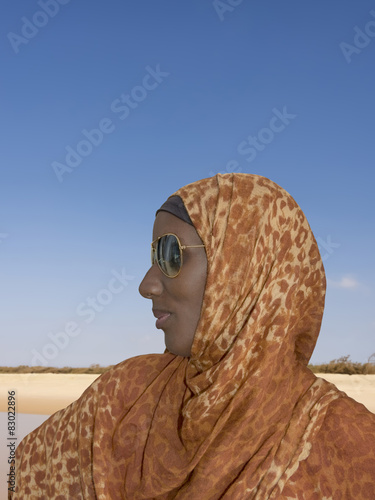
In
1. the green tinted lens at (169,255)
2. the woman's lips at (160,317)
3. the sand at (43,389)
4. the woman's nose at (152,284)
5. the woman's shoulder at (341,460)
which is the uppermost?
the green tinted lens at (169,255)

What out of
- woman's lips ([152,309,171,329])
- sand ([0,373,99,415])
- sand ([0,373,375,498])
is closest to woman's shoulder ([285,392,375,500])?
woman's lips ([152,309,171,329])

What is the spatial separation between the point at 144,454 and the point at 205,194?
1334 mm

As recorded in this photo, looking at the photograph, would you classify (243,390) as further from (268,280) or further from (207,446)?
(268,280)

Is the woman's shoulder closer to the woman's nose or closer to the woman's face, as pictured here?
the woman's face

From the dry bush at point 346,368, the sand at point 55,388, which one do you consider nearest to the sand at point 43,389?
the sand at point 55,388

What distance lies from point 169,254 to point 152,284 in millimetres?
180

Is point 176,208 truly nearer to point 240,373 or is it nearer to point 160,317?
point 160,317

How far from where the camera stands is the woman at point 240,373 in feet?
8.25

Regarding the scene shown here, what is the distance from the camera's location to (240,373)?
8.32 ft

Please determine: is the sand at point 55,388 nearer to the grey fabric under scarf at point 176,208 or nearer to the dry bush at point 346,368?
the dry bush at point 346,368

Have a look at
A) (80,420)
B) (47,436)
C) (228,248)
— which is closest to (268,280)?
(228,248)

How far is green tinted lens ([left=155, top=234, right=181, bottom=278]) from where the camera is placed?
8.90 ft

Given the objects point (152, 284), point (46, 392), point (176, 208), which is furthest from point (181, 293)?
point (46, 392)

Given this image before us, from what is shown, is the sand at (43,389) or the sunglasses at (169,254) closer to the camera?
the sunglasses at (169,254)
